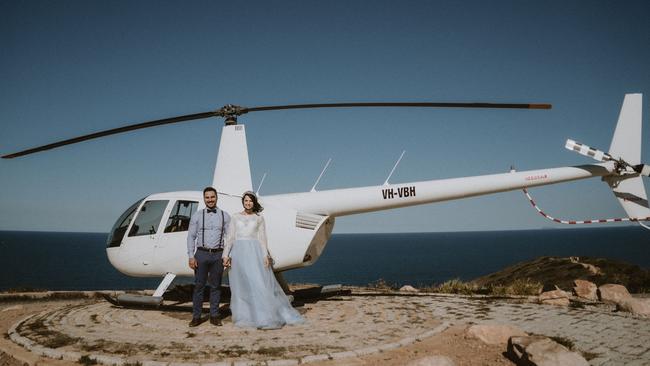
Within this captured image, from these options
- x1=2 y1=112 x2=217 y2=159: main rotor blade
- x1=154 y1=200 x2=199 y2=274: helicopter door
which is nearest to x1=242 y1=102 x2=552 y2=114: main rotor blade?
x1=2 y1=112 x2=217 y2=159: main rotor blade

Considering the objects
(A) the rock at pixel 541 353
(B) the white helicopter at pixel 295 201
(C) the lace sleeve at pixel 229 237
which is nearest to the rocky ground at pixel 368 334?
(A) the rock at pixel 541 353

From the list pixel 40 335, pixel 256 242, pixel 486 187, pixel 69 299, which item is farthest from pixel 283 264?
pixel 69 299

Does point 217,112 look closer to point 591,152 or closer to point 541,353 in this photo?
point 541,353

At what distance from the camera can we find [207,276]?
7.11 meters

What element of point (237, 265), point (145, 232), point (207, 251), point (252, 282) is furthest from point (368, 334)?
point (145, 232)

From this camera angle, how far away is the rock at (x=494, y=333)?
5586 millimetres

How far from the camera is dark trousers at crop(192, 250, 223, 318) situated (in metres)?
6.96

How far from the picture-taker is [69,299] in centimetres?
1145

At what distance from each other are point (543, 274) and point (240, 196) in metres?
17.3

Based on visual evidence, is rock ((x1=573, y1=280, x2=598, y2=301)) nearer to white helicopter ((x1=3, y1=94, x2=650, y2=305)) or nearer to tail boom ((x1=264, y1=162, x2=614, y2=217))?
white helicopter ((x1=3, y1=94, x2=650, y2=305))

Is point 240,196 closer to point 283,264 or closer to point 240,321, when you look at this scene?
point 283,264

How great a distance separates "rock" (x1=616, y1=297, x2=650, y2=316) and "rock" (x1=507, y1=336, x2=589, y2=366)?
164 inches

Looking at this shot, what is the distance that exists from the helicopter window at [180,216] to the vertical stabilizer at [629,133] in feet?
33.4

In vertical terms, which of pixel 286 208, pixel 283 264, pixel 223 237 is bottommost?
pixel 283 264
